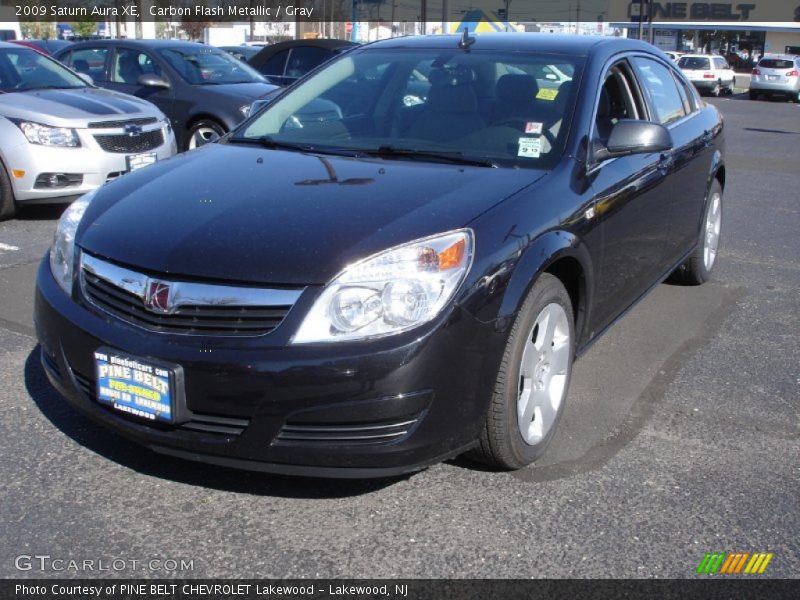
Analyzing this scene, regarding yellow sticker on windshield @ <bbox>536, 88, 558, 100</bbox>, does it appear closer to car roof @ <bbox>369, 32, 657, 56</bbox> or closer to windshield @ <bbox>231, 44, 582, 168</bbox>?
windshield @ <bbox>231, 44, 582, 168</bbox>

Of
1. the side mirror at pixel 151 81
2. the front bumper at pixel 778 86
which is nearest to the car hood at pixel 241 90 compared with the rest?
the side mirror at pixel 151 81

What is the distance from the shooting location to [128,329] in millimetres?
2977

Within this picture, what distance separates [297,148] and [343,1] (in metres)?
54.2

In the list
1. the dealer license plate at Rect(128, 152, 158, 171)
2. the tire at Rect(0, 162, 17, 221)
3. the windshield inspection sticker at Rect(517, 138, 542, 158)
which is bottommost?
the tire at Rect(0, 162, 17, 221)

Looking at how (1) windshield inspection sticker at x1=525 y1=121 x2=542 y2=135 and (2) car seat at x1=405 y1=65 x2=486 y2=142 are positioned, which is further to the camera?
(2) car seat at x1=405 y1=65 x2=486 y2=142

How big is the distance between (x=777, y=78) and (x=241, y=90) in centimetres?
2859

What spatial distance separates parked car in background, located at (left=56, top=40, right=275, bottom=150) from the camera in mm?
10039

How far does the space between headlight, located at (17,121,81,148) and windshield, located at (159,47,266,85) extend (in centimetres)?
304

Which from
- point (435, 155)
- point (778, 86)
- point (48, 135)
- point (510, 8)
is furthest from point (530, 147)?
point (510, 8)

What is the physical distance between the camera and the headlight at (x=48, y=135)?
751 centimetres

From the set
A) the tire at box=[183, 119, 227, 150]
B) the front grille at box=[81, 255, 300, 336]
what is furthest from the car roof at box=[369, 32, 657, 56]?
the tire at box=[183, 119, 227, 150]

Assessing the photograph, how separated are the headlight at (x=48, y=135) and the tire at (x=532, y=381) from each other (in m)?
5.42

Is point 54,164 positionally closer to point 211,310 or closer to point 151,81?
point 151,81

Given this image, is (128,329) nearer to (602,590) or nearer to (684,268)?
(602,590)
